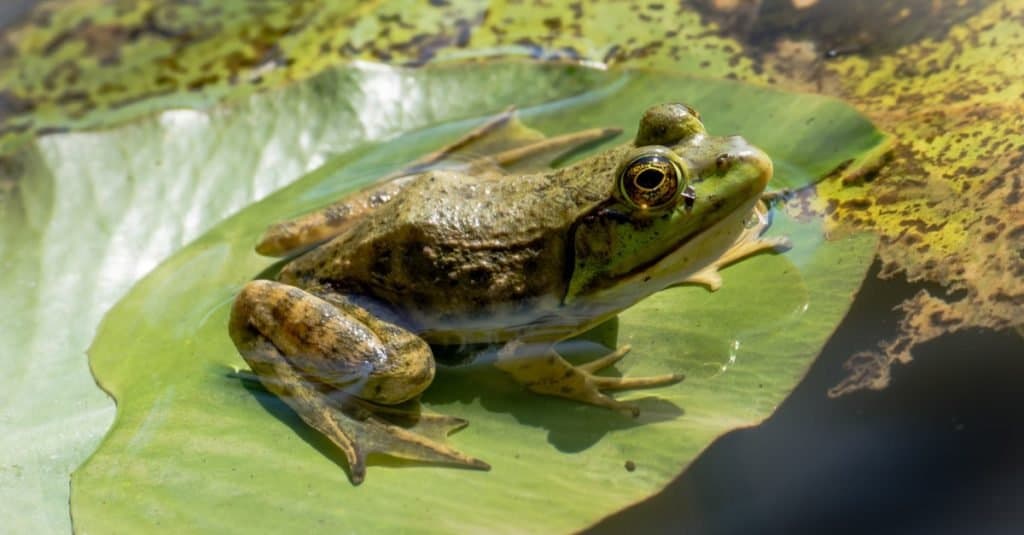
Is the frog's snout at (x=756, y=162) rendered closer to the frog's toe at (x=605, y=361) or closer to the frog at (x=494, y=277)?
the frog at (x=494, y=277)

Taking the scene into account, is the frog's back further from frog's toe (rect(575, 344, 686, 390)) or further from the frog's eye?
A: frog's toe (rect(575, 344, 686, 390))

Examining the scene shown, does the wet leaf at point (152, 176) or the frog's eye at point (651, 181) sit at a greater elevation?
the frog's eye at point (651, 181)

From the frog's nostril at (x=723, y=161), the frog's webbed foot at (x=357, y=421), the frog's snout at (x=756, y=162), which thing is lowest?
the frog's webbed foot at (x=357, y=421)

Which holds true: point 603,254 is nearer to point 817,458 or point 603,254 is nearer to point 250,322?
point 817,458

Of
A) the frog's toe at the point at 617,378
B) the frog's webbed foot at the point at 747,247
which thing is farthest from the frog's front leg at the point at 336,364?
the frog's webbed foot at the point at 747,247

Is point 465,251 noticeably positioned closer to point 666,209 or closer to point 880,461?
point 666,209

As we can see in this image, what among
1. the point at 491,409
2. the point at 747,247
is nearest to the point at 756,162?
the point at 747,247
